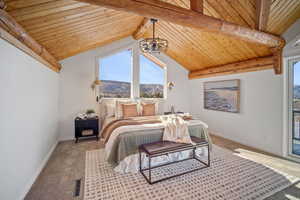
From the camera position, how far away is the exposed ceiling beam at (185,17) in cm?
176

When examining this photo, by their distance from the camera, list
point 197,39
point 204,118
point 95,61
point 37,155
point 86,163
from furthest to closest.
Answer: point 204,118
point 95,61
point 197,39
point 86,163
point 37,155

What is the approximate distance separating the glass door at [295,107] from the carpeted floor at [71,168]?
469mm

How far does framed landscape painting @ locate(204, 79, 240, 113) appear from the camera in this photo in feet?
13.6

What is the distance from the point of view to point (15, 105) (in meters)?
1.73

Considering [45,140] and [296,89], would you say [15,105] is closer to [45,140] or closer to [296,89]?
[45,140]

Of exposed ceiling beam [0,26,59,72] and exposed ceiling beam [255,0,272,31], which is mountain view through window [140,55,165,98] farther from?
exposed ceiling beam [255,0,272,31]

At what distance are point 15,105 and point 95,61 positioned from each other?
121 inches

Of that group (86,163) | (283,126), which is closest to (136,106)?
(86,163)

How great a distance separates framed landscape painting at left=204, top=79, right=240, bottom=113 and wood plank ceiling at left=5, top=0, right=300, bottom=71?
72 centimetres

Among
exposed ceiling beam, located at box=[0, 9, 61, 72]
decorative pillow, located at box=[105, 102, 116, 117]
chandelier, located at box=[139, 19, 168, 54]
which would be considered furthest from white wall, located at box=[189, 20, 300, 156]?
exposed ceiling beam, located at box=[0, 9, 61, 72]

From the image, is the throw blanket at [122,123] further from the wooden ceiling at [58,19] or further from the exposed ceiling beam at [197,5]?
the exposed ceiling beam at [197,5]

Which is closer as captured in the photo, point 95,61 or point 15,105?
point 15,105

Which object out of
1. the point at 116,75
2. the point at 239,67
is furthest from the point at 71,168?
the point at 239,67

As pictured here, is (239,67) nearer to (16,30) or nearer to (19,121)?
(16,30)
